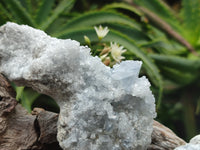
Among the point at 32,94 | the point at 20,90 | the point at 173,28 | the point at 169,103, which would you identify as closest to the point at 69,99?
the point at 20,90

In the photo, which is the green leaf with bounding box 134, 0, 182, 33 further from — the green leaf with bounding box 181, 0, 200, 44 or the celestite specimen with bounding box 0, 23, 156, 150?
the celestite specimen with bounding box 0, 23, 156, 150

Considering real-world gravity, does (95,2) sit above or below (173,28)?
above

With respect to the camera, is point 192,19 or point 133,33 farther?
point 192,19

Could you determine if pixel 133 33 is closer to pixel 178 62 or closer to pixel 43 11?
pixel 178 62

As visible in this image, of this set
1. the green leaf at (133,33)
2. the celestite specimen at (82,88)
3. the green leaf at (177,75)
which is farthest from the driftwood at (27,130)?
the green leaf at (177,75)

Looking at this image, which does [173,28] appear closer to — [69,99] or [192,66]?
[192,66]

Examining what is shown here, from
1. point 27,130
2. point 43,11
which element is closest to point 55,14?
point 43,11
